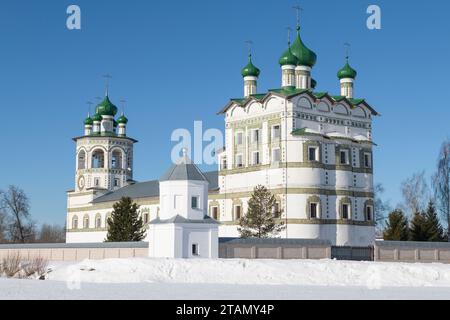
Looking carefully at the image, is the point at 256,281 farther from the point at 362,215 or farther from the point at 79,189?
the point at 79,189

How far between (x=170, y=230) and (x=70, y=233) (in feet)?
100

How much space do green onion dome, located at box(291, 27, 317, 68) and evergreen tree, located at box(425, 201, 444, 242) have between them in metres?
10.7

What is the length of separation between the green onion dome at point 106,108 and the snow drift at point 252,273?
109 feet

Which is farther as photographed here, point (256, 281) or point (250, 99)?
point (250, 99)

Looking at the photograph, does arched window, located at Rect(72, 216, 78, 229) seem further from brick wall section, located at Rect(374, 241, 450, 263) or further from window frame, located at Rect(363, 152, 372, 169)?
brick wall section, located at Rect(374, 241, 450, 263)

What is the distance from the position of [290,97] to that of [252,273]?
1533cm

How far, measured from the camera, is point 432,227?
4100 centimetres

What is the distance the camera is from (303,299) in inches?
704

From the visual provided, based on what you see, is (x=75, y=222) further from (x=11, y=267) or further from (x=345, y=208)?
(x=11, y=267)

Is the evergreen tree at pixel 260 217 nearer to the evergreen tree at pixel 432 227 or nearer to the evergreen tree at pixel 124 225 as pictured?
the evergreen tree at pixel 124 225

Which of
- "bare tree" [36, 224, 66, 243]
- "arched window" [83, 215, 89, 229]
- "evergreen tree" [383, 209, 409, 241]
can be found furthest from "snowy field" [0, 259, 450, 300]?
"bare tree" [36, 224, 66, 243]

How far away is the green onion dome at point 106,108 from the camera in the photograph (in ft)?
196
